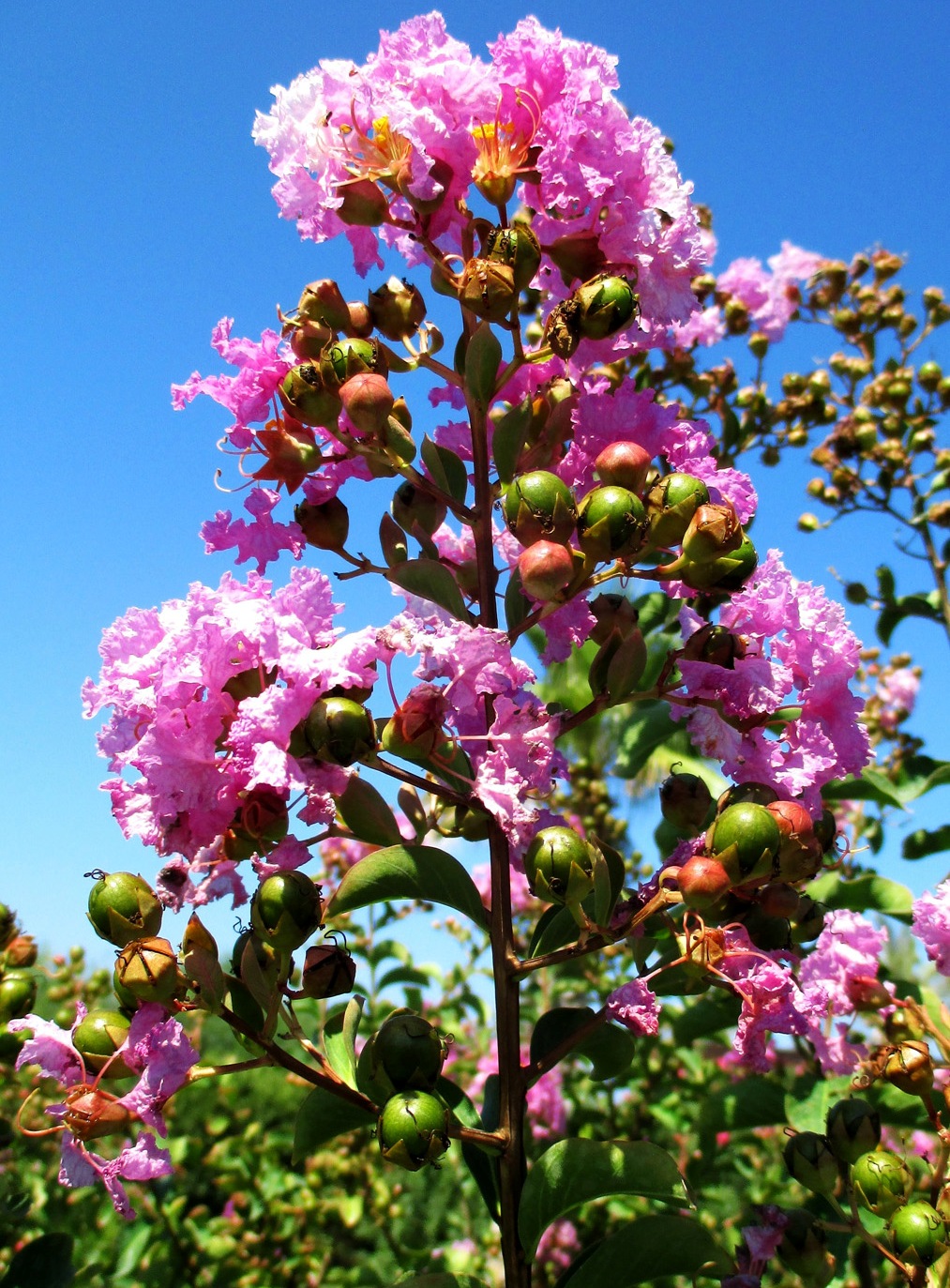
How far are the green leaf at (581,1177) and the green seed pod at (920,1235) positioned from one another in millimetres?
270

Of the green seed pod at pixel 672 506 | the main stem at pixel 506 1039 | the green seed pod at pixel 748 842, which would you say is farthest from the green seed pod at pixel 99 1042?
the green seed pod at pixel 672 506

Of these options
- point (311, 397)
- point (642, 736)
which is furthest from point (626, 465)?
point (642, 736)

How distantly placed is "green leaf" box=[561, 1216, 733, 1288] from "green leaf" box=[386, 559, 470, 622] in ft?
2.43

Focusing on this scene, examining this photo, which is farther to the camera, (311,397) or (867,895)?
(867,895)

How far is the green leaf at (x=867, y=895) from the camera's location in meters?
2.11

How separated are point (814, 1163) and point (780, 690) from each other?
0.60 m

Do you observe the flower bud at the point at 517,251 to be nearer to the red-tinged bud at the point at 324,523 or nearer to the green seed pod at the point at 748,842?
the red-tinged bud at the point at 324,523

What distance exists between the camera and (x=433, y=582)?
1.24 metres

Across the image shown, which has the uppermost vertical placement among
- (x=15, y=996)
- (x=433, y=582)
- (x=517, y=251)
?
(x=517, y=251)

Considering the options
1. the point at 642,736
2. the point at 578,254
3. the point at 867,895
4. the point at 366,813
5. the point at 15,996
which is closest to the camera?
the point at 366,813

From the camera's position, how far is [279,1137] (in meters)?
3.54

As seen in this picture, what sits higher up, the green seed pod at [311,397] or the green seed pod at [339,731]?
the green seed pod at [311,397]

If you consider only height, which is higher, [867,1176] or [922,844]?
[922,844]

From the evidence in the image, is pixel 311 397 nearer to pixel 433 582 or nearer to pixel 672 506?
pixel 433 582
